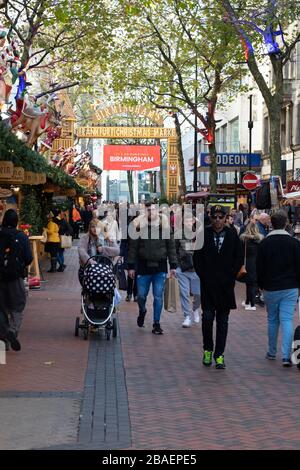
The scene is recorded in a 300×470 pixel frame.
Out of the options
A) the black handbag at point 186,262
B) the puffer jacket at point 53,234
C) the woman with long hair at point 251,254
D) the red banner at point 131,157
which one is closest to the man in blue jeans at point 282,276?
the black handbag at point 186,262

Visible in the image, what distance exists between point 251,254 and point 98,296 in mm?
4910

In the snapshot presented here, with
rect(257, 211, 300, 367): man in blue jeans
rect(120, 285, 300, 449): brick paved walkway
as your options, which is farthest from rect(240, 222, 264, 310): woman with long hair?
rect(257, 211, 300, 367): man in blue jeans

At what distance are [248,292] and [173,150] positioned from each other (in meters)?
34.4

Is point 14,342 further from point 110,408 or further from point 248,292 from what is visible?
point 248,292

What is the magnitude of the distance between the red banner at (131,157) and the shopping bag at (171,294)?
4493cm

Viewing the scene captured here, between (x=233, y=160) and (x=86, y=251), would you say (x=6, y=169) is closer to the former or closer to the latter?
(x=86, y=251)

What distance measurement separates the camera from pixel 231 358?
38.3 ft

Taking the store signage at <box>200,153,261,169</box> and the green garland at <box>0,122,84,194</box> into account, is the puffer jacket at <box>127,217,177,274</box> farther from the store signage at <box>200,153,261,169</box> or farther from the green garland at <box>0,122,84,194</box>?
the store signage at <box>200,153,261,169</box>

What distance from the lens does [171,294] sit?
13484 millimetres

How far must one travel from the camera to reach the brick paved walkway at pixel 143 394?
7402 millimetres

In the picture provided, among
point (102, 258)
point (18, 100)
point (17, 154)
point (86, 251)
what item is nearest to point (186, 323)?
point (102, 258)

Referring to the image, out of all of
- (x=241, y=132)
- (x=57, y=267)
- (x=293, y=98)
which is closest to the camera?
(x=57, y=267)

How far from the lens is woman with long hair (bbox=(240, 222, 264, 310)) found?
16984mm
